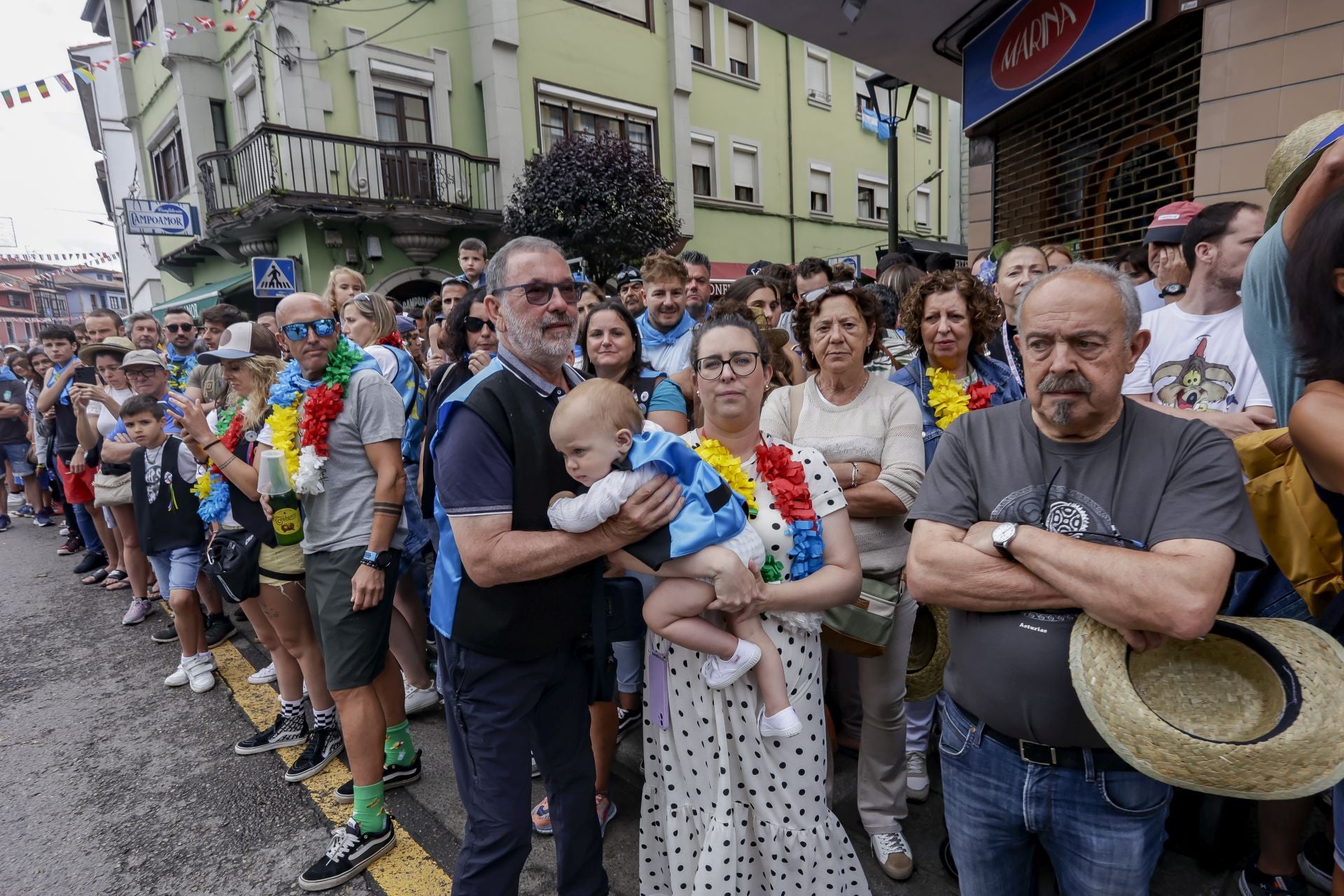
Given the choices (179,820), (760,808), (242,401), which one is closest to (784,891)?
(760,808)

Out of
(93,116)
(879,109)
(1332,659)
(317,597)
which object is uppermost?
(93,116)

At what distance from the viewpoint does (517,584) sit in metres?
2.12

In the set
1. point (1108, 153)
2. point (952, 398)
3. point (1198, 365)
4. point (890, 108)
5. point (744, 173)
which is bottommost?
point (952, 398)

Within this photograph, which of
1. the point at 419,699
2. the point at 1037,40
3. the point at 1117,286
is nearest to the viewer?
the point at 1117,286

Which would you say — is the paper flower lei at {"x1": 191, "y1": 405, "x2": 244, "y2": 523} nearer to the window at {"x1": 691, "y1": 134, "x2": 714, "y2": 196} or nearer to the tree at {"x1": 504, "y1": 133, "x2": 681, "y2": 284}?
the tree at {"x1": 504, "y1": 133, "x2": 681, "y2": 284}

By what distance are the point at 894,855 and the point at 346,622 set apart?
7.85ft

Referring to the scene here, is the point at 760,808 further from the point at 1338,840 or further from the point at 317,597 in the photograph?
the point at 317,597

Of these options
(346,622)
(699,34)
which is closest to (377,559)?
(346,622)

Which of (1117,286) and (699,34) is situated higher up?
(699,34)

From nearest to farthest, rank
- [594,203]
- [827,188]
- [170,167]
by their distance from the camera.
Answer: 1. [594,203]
2. [170,167]
3. [827,188]

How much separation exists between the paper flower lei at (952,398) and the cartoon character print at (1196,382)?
658mm

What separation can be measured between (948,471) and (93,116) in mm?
32007

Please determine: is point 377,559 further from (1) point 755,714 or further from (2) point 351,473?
(1) point 755,714

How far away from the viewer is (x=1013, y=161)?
8.14 meters
